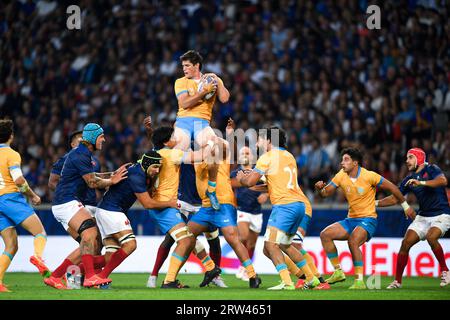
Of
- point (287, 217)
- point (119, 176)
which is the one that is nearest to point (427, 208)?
point (287, 217)

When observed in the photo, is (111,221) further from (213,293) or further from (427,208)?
(427,208)

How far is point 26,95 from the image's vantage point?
23547mm

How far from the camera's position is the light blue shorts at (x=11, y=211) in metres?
12.3

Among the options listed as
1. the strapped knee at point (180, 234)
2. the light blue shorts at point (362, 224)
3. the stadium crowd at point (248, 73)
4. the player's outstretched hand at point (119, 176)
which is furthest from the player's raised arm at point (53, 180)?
the stadium crowd at point (248, 73)

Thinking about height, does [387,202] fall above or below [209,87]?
below

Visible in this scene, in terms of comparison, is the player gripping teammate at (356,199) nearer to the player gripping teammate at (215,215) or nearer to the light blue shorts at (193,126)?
the player gripping teammate at (215,215)

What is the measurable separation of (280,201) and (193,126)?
1869 mm

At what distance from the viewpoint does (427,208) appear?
1427cm

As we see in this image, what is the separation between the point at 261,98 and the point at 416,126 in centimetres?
421

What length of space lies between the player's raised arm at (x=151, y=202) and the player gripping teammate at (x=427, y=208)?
12.5 ft

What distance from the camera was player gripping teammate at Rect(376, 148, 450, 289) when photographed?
14.0 meters

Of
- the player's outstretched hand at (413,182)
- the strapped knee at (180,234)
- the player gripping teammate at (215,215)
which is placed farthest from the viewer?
the player's outstretched hand at (413,182)

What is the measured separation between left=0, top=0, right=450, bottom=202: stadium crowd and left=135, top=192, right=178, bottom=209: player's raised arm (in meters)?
7.03
